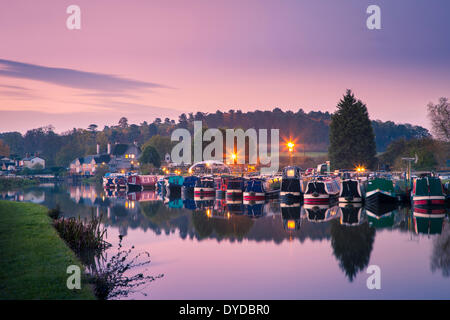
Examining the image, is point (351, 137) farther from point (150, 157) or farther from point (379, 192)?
point (150, 157)

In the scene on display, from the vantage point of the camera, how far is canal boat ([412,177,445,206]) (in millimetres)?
46906

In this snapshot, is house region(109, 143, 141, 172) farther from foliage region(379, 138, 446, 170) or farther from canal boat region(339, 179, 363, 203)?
canal boat region(339, 179, 363, 203)

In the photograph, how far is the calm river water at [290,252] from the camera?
2106cm

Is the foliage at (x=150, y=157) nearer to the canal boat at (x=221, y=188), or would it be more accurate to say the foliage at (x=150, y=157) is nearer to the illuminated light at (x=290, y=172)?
the canal boat at (x=221, y=188)

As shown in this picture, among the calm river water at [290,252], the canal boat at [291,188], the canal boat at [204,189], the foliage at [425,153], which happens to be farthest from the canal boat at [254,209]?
the foliage at [425,153]

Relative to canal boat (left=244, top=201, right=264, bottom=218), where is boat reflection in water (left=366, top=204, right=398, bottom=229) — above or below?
above

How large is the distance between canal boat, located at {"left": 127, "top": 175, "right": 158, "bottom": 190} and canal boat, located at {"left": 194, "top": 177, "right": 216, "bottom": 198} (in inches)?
1129

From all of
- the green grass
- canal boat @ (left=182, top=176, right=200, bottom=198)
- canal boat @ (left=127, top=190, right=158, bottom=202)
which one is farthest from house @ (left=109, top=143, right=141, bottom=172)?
the green grass
